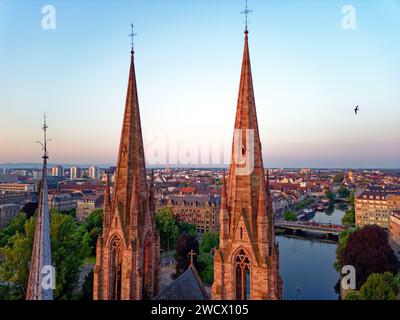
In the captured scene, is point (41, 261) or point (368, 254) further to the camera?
point (368, 254)

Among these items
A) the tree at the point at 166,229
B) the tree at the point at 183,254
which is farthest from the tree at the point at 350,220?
the tree at the point at 183,254

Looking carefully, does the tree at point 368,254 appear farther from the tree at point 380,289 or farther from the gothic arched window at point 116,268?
the gothic arched window at point 116,268

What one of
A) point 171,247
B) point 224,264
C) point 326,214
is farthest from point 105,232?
point 326,214

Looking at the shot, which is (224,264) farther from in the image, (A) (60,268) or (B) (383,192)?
(B) (383,192)

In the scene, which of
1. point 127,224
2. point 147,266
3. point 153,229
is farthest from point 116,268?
point 153,229

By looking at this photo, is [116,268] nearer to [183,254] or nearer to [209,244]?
[183,254]

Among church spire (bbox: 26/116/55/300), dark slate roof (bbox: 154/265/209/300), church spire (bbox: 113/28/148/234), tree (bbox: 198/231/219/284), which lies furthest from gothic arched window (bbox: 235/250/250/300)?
tree (bbox: 198/231/219/284)
